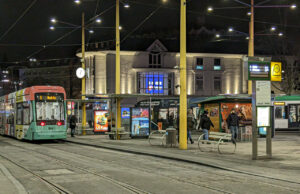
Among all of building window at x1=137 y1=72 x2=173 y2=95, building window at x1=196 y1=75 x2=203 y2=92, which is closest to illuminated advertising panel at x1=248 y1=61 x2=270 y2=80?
building window at x1=137 y1=72 x2=173 y2=95

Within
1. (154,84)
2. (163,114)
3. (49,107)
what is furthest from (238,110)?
(154,84)

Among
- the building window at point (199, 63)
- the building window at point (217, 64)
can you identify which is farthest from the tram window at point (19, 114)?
the building window at point (217, 64)

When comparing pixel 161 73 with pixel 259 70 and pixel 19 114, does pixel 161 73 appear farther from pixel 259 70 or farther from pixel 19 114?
pixel 259 70

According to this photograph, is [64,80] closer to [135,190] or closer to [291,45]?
[291,45]

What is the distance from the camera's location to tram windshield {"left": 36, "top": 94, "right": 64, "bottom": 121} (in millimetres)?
24422

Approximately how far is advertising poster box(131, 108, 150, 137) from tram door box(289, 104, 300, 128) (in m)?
14.8

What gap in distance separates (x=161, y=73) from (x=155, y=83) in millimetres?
1750

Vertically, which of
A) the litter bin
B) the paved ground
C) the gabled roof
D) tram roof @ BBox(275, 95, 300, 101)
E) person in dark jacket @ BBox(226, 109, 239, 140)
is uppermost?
the gabled roof

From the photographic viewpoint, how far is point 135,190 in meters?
9.02

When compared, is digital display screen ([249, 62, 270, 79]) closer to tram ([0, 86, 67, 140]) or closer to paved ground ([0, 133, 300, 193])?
paved ground ([0, 133, 300, 193])

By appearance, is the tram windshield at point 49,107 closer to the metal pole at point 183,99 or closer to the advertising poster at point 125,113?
the advertising poster at point 125,113

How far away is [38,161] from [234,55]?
51797mm

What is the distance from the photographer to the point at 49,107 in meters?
24.8

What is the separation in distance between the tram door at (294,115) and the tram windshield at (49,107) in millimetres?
19943
